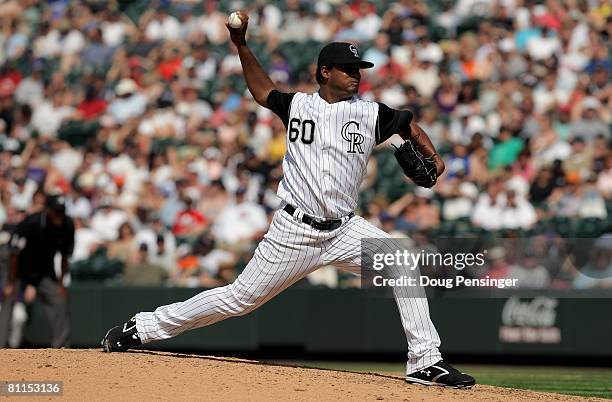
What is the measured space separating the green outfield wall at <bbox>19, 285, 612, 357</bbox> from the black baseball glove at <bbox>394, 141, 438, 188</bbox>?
192 inches

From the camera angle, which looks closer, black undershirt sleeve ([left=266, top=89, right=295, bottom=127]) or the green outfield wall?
black undershirt sleeve ([left=266, top=89, right=295, bottom=127])

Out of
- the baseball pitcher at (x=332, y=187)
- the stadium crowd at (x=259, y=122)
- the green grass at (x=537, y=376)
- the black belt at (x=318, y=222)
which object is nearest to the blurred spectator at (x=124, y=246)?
the stadium crowd at (x=259, y=122)

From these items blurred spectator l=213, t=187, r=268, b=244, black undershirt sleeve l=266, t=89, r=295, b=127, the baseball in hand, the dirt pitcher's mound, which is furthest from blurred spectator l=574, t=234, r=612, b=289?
the baseball in hand

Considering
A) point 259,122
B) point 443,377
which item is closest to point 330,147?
point 443,377

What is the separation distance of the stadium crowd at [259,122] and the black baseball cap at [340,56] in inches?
193

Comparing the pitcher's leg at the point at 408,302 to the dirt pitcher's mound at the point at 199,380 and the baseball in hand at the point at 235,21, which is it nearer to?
the dirt pitcher's mound at the point at 199,380

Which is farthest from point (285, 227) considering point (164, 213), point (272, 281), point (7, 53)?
point (7, 53)

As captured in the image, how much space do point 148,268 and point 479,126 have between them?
4.15 m

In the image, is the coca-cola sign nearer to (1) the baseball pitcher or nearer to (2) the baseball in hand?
(1) the baseball pitcher

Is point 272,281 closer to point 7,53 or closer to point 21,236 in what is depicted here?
point 21,236

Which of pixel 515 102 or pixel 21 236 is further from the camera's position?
pixel 515 102

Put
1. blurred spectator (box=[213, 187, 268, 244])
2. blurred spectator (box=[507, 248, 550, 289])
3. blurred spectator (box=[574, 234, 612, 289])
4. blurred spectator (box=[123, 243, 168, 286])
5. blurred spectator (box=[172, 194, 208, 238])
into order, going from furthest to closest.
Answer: blurred spectator (box=[172, 194, 208, 238]), blurred spectator (box=[213, 187, 268, 244]), blurred spectator (box=[123, 243, 168, 286]), blurred spectator (box=[507, 248, 550, 289]), blurred spectator (box=[574, 234, 612, 289])

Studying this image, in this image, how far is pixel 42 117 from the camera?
1669cm

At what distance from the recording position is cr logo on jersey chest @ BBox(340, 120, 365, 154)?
6.79 m
